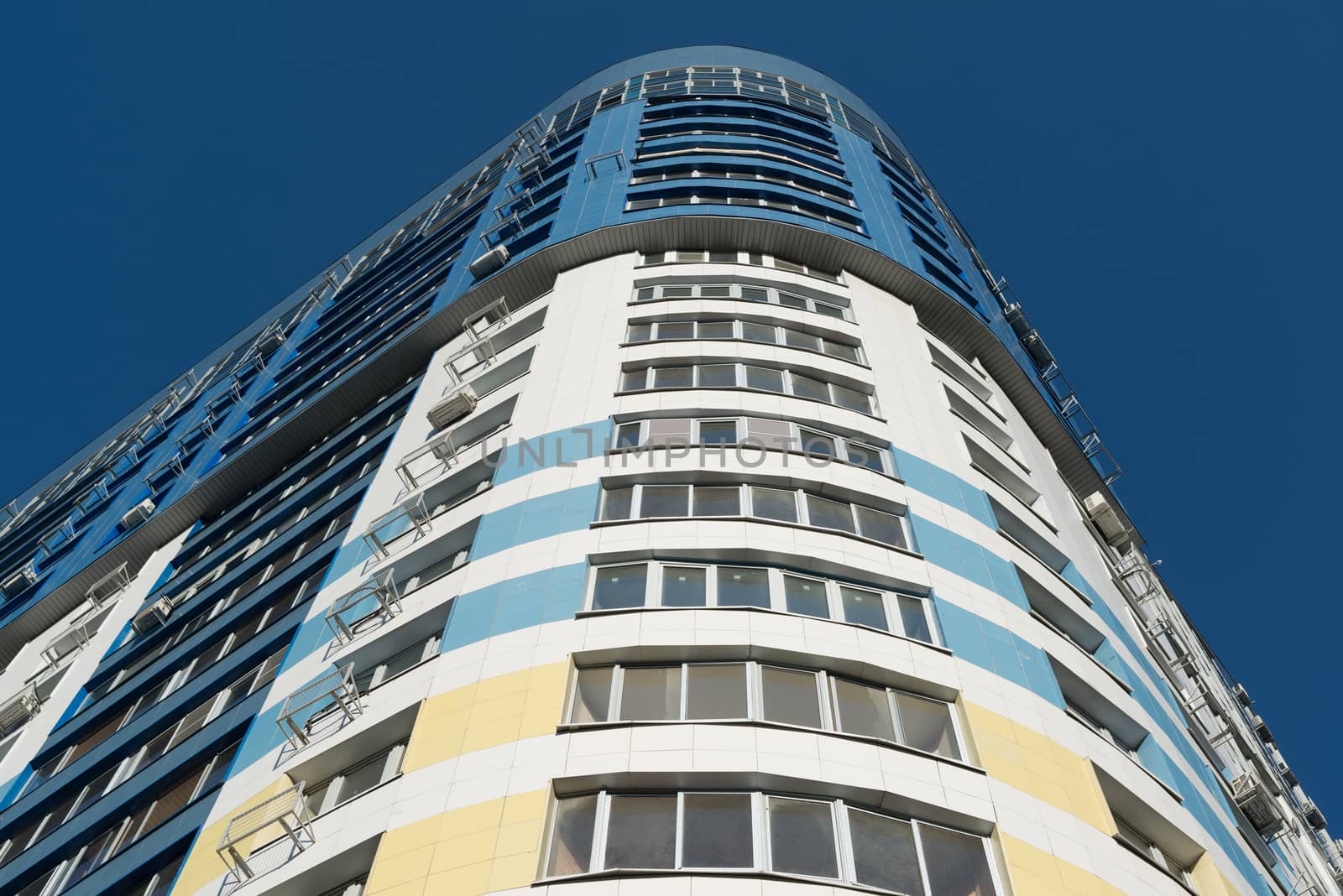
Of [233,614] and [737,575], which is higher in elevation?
[233,614]

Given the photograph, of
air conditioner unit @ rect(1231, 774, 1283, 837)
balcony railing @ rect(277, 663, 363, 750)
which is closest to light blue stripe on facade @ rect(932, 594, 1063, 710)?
air conditioner unit @ rect(1231, 774, 1283, 837)

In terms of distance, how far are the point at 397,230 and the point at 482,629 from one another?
4458cm

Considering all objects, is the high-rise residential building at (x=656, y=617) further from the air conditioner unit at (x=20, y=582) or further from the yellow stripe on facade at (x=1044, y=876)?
the air conditioner unit at (x=20, y=582)

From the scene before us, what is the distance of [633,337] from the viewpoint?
28.2m

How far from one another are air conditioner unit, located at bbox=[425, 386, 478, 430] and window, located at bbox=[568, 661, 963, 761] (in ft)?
37.9

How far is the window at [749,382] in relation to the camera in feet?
84.3

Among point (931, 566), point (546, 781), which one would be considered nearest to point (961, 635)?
point (931, 566)

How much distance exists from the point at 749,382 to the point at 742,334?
2467mm

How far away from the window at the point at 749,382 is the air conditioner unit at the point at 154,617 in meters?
16.0

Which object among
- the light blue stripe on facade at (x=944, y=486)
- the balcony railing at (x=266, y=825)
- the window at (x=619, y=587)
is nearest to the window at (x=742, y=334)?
the light blue stripe on facade at (x=944, y=486)

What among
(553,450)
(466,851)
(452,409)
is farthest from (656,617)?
(452,409)

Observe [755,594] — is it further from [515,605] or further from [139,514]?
[139,514]

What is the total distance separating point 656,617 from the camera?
1805 centimetres

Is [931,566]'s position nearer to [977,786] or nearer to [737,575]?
[737,575]
